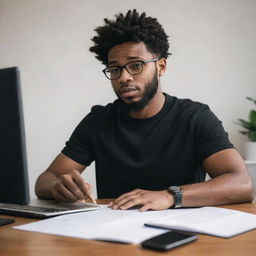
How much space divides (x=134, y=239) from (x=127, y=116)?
3.36 feet

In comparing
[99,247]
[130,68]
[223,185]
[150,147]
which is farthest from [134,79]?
[99,247]

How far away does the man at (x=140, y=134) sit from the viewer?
1672 mm

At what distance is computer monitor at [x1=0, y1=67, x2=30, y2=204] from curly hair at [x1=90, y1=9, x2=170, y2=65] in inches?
37.2

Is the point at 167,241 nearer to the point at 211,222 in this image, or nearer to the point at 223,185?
the point at 211,222

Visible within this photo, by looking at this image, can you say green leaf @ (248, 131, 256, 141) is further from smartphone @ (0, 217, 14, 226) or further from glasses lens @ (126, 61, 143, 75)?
smartphone @ (0, 217, 14, 226)

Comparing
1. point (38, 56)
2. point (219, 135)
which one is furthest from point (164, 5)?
point (219, 135)

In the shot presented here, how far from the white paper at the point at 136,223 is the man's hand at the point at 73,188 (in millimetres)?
126

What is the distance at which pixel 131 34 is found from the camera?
1813mm

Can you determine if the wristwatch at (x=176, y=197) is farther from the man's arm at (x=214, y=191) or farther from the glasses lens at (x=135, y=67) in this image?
the glasses lens at (x=135, y=67)

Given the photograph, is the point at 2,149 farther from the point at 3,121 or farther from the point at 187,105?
the point at 187,105

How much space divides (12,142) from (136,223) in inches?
12.7

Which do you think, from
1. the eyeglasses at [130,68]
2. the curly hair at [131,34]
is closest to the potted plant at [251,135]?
the curly hair at [131,34]

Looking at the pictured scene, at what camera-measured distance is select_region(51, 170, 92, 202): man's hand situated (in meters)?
1.27

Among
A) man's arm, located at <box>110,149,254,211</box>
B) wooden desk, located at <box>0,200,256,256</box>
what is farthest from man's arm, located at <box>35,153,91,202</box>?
wooden desk, located at <box>0,200,256,256</box>
